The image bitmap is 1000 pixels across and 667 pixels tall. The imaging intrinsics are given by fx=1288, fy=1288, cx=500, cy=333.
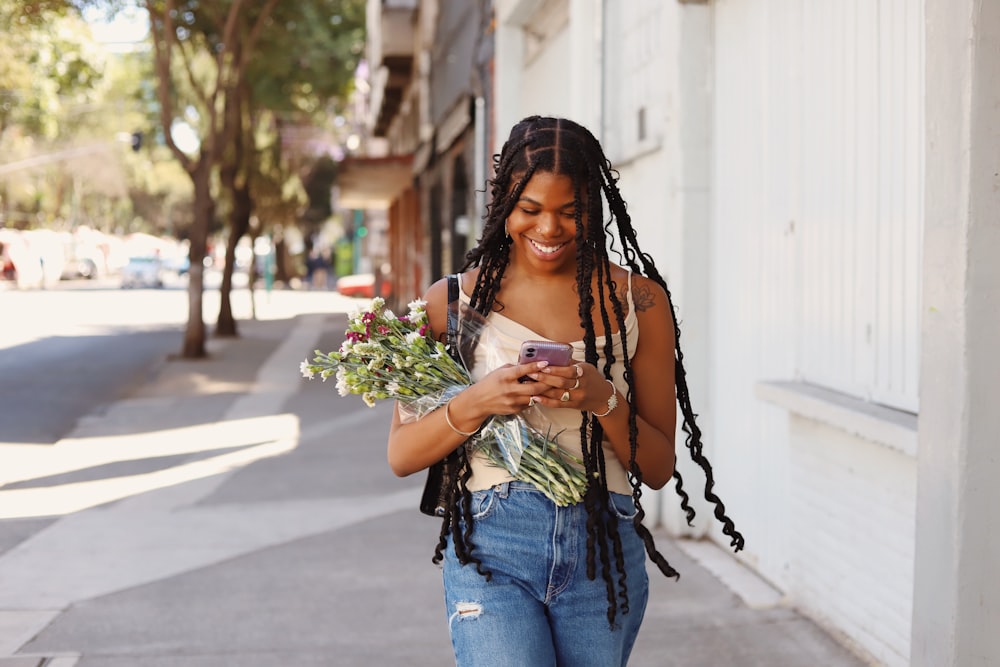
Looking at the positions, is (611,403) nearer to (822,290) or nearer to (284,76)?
(822,290)

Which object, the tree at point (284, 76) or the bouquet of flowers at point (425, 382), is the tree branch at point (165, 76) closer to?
the tree at point (284, 76)

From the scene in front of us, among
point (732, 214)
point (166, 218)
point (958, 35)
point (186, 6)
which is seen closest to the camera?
point (958, 35)

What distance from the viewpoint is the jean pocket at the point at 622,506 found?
2.57 m

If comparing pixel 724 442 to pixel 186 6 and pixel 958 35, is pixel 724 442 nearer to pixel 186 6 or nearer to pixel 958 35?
pixel 958 35

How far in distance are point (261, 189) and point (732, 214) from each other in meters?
22.4

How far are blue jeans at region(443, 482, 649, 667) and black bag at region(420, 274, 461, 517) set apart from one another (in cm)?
8

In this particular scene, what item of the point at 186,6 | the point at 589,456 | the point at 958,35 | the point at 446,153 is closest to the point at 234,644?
the point at 589,456

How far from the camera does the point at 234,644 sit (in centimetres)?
511

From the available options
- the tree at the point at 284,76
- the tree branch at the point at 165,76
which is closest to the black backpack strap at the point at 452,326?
the tree branch at the point at 165,76

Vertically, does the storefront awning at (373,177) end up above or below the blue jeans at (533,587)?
above

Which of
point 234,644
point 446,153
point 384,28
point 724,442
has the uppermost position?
point 384,28

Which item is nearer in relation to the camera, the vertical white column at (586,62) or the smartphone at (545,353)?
the smartphone at (545,353)

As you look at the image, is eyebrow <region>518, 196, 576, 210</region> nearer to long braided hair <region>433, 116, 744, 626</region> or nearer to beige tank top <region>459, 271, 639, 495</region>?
long braided hair <region>433, 116, 744, 626</region>

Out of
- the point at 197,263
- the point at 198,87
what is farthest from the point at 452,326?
the point at 198,87
